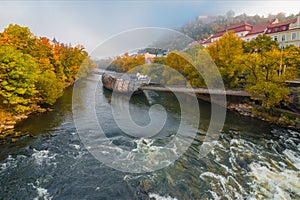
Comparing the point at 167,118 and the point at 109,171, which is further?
the point at 167,118

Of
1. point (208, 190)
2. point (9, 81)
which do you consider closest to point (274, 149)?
point (208, 190)

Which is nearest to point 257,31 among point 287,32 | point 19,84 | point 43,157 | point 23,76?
point 287,32

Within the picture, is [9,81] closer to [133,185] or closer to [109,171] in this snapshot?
[109,171]

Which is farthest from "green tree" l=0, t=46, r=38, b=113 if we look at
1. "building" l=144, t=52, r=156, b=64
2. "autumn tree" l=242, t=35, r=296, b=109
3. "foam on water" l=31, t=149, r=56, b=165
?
"building" l=144, t=52, r=156, b=64

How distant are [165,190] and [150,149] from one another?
3426 millimetres

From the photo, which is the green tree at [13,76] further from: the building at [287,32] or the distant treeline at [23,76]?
the building at [287,32]

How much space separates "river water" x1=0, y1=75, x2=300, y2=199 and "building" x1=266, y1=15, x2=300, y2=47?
84.8 ft

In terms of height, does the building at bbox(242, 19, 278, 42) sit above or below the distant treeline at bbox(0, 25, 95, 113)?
above

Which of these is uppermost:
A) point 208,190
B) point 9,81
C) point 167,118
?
point 9,81

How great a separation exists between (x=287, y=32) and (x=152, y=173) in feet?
120

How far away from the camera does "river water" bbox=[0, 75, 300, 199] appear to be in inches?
262

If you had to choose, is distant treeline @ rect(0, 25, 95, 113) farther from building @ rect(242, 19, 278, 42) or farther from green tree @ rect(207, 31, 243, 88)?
building @ rect(242, 19, 278, 42)

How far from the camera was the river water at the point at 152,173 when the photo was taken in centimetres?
665

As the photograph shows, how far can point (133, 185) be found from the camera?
7062 mm
